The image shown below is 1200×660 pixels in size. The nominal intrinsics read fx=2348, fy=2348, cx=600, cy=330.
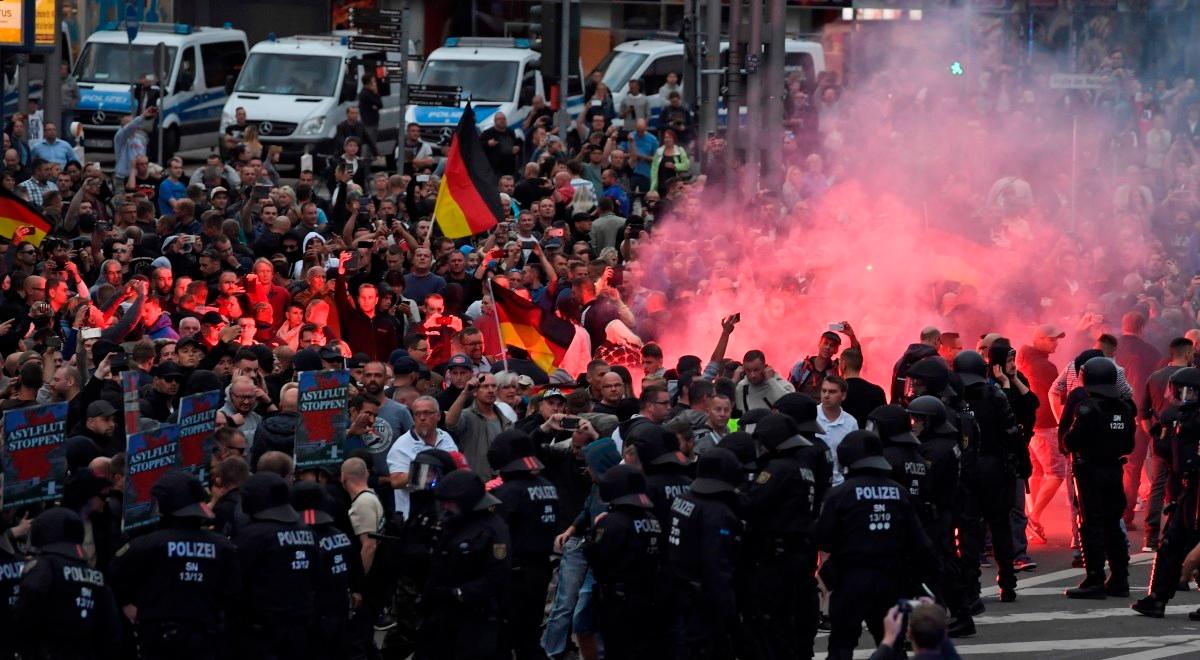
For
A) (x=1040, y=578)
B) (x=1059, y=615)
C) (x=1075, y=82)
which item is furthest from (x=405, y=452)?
(x=1075, y=82)

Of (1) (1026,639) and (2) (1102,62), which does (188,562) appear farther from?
(2) (1102,62)

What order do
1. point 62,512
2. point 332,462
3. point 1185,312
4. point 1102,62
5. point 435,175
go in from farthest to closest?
point 1102,62
point 435,175
point 1185,312
point 332,462
point 62,512

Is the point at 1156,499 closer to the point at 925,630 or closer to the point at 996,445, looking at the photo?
the point at 996,445

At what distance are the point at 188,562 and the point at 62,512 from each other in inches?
25.2

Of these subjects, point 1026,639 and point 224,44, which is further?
point 224,44

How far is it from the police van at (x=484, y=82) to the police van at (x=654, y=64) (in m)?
0.71

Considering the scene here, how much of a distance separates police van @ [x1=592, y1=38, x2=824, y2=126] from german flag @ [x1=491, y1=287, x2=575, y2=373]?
47.6 ft

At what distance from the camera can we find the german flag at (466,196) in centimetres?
1961

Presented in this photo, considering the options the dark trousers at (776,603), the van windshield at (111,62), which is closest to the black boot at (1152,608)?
the dark trousers at (776,603)

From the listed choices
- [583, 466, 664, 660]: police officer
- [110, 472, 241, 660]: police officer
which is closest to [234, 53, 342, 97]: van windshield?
[583, 466, 664, 660]: police officer

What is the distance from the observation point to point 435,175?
83.2 ft

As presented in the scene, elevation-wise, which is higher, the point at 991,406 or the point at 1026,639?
the point at 991,406

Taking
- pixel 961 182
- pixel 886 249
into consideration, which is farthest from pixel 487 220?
pixel 961 182

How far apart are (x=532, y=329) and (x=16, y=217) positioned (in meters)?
4.24
